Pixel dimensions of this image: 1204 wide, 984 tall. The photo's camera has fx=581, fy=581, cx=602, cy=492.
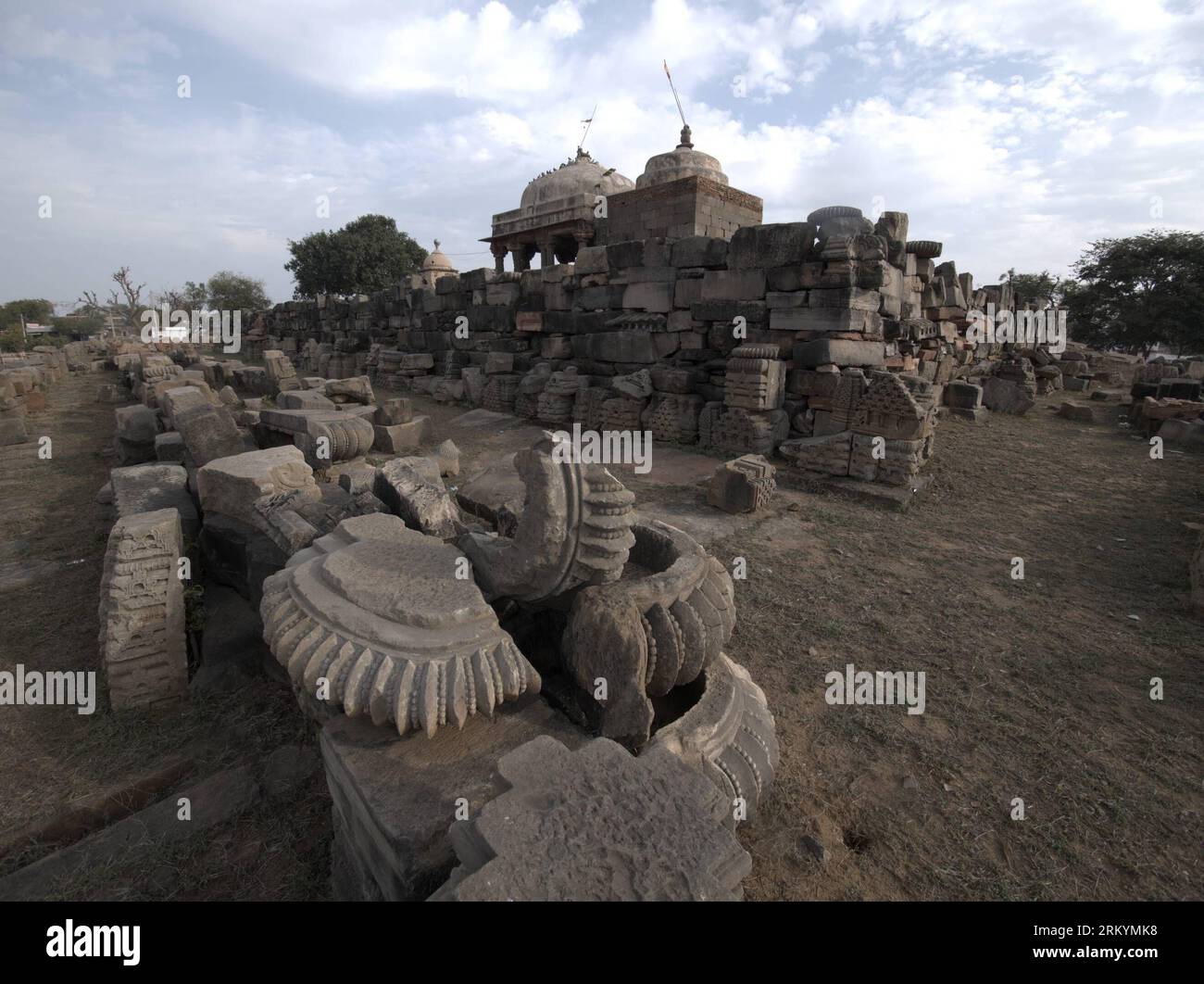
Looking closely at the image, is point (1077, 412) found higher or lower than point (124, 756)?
higher

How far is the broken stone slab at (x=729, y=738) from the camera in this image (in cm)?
189

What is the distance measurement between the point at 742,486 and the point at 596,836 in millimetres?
4249

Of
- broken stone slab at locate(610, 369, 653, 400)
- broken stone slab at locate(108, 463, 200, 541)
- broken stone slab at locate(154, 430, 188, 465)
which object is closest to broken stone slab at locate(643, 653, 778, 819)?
broken stone slab at locate(108, 463, 200, 541)

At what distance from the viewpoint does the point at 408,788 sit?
59.2 inches

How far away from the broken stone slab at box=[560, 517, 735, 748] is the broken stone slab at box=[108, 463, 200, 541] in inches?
117

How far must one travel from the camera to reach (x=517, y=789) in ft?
4.15

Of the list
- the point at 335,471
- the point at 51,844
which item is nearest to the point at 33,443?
the point at 335,471

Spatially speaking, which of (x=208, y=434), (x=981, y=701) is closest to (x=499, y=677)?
(x=981, y=701)

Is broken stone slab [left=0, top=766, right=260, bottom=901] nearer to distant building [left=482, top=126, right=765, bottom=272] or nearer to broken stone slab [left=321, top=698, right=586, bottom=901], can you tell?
broken stone slab [left=321, top=698, right=586, bottom=901]

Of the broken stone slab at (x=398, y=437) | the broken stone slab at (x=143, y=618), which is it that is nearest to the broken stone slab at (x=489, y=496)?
the broken stone slab at (x=143, y=618)

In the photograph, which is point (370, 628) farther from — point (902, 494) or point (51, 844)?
point (902, 494)

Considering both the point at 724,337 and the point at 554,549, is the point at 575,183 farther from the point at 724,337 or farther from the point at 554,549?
the point at 554,549

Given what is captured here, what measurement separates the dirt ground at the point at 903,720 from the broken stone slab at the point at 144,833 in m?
0.06

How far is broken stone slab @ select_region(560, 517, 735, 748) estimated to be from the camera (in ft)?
6.18
